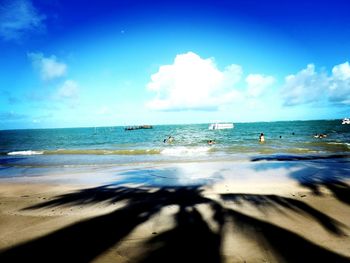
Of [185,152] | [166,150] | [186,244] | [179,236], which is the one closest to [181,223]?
[179,236]

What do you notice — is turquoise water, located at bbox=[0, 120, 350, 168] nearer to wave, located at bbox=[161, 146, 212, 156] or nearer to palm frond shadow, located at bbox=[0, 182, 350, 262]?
wave, located at bbox=[161, 146, 212, 156]

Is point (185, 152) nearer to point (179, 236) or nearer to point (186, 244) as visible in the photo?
point (179, 236)

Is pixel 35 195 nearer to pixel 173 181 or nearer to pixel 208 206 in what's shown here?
pixel 173 181

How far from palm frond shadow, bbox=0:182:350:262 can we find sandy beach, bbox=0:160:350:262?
20 millimetres

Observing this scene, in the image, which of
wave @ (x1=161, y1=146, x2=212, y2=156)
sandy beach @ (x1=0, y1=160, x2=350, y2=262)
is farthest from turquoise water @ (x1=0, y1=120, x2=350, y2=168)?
sandy beach @ (x1=0, y1=160, x2=350, y2=262)

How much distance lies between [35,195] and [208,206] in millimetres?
7535

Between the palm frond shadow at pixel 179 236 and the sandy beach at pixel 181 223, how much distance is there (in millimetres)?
20

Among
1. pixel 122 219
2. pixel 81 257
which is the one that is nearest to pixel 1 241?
pixel 81 257

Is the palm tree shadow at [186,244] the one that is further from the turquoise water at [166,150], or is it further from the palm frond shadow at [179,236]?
the turquoise water at [166,150]

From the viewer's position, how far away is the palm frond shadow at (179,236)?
4938mm

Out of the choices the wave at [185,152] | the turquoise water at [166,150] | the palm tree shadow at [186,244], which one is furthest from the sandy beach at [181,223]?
the wave at [185,152]

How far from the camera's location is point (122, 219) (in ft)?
22.8

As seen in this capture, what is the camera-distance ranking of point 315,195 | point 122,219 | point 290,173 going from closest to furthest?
point 122,219 < point 315,195 < point 290,173

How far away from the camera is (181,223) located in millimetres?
6500
